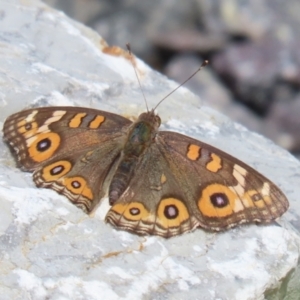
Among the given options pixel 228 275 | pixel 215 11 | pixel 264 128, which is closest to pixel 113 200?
pixel 228 275

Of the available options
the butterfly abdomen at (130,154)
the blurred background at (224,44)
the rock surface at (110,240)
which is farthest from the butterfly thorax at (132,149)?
the blurred background at (224,44)

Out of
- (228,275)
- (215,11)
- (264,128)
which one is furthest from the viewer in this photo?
(215,11)

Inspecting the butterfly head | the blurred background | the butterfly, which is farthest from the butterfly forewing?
the blurred background

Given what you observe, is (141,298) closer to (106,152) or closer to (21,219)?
(21,219)

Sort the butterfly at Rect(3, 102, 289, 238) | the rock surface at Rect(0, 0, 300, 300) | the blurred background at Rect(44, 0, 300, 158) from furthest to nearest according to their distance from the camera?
1. the blurred background at Rect(44, 0, 300, 158)
2. the butterfly at Rect(3, 102, 289, 238)
3. the rock surface at Rect(0, 0, 300, 300)

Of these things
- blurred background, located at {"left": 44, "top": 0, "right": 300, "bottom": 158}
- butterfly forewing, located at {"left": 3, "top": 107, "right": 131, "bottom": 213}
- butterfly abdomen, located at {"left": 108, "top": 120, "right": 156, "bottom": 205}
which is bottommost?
blurred background, located at {"left": 44, "top": 0, "right": 300, "bottom": 158}

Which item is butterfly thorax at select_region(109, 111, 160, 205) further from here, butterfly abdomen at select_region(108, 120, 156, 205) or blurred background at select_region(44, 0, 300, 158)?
blurred background at select_region(44, 0, 300, 158)
